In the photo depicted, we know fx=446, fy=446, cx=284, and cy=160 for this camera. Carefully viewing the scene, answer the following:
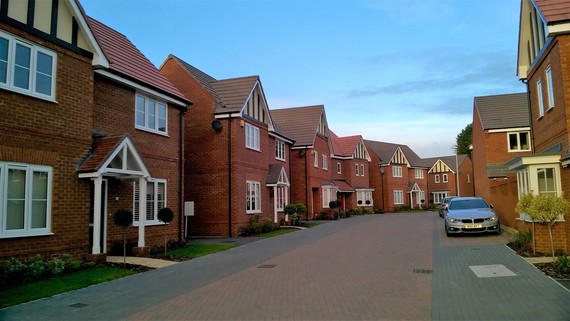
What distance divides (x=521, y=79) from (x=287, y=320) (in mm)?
15251

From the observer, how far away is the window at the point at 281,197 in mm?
28156

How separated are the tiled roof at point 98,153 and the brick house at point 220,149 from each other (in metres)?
9.53

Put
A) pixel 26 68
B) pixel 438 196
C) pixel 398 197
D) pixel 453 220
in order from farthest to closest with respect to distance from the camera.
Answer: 1. pixel 438 196
2. pixel 398 197
3. pixel 453 220
4. pixel 26 68

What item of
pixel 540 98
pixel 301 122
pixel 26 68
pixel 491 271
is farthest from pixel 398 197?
pixel 26 68

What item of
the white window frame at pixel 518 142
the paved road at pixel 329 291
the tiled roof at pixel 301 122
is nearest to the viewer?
the paved road at pixel 329 291

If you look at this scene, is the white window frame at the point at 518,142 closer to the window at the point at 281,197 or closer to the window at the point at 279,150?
the window at the point at 279,150

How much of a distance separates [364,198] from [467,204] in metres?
31.2

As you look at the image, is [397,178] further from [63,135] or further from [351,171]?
[63,135]

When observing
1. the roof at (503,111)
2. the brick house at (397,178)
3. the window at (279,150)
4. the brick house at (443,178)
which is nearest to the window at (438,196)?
the brick house at (443,178)

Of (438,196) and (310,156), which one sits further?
(438,196)

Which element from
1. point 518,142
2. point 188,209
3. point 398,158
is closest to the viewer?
point 188,209

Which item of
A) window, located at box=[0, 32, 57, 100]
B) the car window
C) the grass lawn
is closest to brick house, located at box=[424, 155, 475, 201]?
the car window

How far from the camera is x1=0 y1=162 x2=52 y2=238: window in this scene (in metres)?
10.2

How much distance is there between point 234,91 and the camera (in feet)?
78.0
